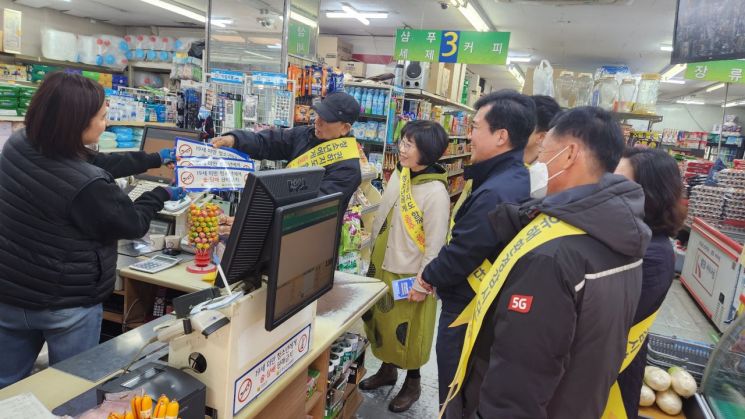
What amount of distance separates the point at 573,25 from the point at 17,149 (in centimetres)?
975

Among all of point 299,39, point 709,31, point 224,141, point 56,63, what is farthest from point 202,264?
point 56,63

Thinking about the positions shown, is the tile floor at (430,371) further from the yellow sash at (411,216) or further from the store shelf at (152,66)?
the store shelf at (152,66)

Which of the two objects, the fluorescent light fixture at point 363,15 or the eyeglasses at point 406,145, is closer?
the eyeglasses at point 406,145

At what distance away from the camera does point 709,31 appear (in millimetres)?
3693

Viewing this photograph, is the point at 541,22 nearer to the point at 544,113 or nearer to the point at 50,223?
the point at 544,113

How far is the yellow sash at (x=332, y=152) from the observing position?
310 cm

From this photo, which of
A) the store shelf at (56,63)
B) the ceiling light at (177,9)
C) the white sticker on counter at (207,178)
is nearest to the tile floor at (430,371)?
the white sticker on counter at (207,178)

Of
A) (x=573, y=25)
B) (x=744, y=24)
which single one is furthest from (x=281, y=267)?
(x=573, y=25)

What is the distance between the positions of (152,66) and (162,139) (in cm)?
818

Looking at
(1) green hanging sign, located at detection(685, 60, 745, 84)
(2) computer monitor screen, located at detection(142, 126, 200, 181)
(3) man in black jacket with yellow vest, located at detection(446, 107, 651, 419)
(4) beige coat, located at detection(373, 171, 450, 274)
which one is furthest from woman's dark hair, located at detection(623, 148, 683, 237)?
(1) green hanging sign, located at detection(685, 60, 745, 84)

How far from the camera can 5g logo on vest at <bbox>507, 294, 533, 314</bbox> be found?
132 cm

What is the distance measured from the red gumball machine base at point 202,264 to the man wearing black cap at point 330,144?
711mm

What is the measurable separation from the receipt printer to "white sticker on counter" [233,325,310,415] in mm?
119

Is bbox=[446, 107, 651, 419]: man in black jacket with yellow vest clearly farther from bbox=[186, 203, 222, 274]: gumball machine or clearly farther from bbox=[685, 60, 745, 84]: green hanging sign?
bbox=[685, 60, 745, 84]: green hanging sign
